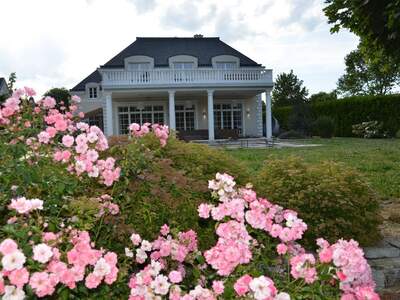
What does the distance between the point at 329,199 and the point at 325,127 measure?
22682 mm

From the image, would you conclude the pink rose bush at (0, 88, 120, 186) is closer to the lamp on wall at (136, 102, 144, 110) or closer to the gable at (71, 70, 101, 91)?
the lamp on wall at (136, 102, 144, 110)

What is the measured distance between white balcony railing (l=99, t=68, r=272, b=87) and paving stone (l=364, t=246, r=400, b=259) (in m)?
19.4

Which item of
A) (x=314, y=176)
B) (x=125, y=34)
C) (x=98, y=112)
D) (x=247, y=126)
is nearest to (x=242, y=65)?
(x=247, y=126)

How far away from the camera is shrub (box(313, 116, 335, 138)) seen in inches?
987

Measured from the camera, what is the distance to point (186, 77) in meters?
22.7

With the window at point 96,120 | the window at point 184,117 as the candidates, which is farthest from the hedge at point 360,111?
the window at point 96,120

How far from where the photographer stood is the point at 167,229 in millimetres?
2477

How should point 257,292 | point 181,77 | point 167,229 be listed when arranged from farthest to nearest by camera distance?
point 181,77 < point 167,229 < point 257,292

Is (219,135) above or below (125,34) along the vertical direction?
below

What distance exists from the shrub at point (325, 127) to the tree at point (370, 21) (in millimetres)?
19441

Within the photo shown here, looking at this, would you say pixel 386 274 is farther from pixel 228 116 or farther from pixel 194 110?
pixel 228 116

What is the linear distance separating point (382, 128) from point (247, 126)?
7.70 metres

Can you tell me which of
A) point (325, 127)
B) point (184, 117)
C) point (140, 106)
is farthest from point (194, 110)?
point (325, 127)

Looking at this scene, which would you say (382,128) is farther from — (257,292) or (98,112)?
(257,292)
